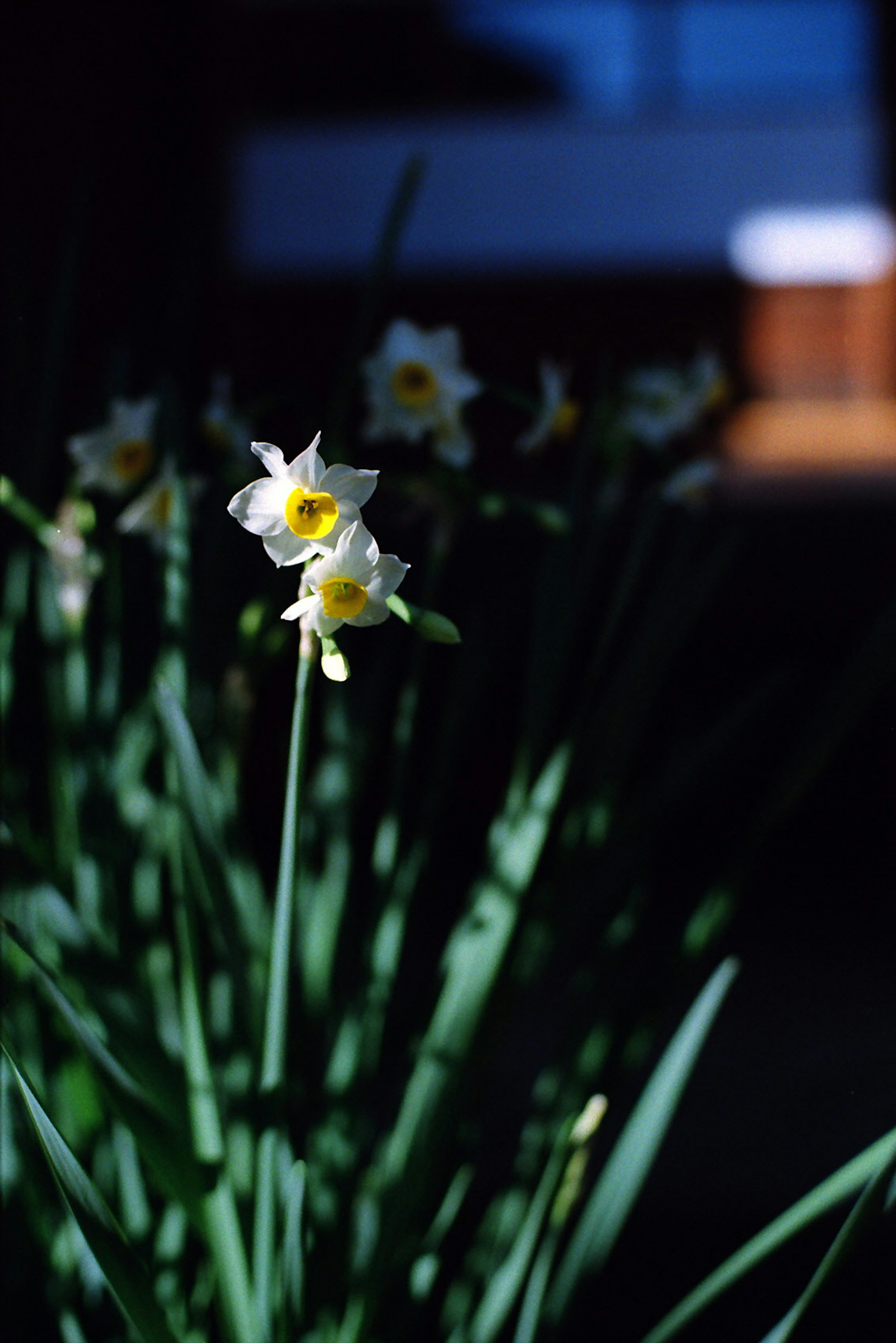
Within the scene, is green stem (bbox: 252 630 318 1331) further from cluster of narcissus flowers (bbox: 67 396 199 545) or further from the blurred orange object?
the blurred orange object

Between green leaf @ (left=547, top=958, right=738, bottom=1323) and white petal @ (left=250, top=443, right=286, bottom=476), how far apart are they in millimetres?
225

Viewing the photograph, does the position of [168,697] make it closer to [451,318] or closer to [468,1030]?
[468,1030]

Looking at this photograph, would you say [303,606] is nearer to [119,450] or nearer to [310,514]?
[310,514]

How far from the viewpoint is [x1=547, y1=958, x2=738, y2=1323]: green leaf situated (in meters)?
0.41

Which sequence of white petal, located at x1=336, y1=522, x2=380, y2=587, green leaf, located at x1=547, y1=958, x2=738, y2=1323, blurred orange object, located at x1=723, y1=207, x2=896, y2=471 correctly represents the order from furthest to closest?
blurred orange object, located at x1=723, y1=207, x2=896, y2=471 < green leaf, located at x1=547, y1=958, x2=738, y2=1323 < white petal, located at x1=336, y1=522, x2=380, y2=587

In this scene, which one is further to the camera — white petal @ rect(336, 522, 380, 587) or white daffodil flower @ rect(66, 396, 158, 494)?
white daffodil flower @ rect(66, 396, 158, 494)

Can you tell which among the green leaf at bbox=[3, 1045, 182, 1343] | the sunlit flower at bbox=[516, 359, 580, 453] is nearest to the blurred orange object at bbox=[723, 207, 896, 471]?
the sunlit flower at bbox=[516, 359, 580, 453]

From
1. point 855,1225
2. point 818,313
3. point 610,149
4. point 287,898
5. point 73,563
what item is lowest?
point 855,1225

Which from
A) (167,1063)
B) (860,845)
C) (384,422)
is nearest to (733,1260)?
(167,1063)

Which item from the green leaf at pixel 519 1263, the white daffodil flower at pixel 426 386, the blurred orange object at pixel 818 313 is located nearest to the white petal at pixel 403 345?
the white daffodil flower at pixel 426 386

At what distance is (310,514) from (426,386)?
21 centimetres

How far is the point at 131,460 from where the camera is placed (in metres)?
0.53

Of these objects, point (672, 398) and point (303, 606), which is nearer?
point (303, 606)

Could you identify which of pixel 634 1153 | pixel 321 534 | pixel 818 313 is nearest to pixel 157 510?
pixel 321 534
